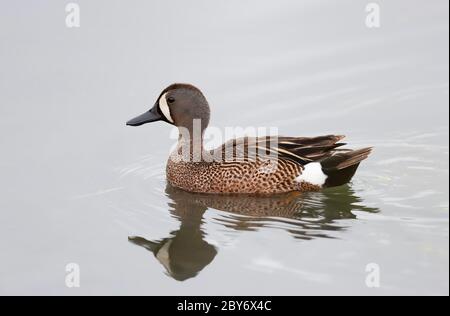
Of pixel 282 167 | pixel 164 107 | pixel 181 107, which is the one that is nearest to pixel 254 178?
pixel 282 167

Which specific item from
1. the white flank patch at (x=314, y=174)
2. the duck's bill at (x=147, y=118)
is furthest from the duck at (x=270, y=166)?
the duck's bill at (x=147, y=118)

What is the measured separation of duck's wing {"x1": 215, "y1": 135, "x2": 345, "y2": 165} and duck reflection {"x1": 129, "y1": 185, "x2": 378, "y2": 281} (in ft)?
1.29

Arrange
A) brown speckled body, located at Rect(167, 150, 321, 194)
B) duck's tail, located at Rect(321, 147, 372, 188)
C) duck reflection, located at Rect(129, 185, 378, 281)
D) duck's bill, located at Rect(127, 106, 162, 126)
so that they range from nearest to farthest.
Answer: duck reflection, located at Rect(129, 185, 378, 281)
duck's tail, located at Rect(321, 147, 372, 188)
brown speckled body, located at Rect(167, 150, 321, 194)
duck's bill, located at Rect(127, 106, 162, 126)

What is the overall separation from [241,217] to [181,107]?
5.50 feet

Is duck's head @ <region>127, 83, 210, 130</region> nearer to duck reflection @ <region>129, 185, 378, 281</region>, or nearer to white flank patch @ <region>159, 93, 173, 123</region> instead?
white flank patch @ <region>159, 93, 173, 123</region>

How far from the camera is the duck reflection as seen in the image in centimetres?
738

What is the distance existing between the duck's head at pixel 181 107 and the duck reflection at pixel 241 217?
31.3 inches

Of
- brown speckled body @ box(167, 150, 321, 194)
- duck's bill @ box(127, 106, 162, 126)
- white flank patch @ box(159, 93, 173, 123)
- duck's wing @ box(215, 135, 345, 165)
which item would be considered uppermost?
white flank patch @ box(159, 93, 173, 123)

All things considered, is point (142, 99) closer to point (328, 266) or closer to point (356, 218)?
point (356, 218)

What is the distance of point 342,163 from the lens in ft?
28.6

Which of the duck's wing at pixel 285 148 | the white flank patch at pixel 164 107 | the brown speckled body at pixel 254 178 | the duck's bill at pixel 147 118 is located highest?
the white flank patch at pixel 164 107

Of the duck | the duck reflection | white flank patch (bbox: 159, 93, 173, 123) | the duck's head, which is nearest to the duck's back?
the duck

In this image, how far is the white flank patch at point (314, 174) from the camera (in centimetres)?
875

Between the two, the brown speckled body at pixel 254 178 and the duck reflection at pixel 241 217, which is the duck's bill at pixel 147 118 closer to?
the duck reflection at pixel 241 217
